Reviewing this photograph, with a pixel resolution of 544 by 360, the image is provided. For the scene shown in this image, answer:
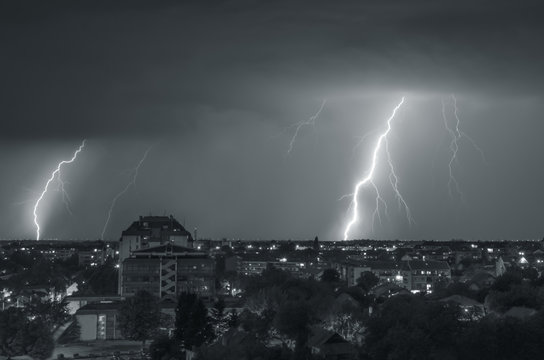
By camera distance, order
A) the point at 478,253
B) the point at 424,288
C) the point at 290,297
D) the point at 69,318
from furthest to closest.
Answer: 1. the point at 478,253
2. the point at 424,288
3. the point at 69,318
4. the point at 290,297

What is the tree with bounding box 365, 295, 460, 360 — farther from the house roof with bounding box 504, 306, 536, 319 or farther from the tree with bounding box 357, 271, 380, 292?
the tree with bounding box 357, 271, 380, 292

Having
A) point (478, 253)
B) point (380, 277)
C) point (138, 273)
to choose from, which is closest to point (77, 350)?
point (138, 273)

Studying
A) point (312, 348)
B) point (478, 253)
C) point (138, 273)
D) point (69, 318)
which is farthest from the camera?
point (478, 253)

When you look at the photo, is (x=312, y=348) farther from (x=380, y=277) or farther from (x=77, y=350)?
(x=380, y=277)

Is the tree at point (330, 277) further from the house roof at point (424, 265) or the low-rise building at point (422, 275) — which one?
the house roof at point (424, 265)

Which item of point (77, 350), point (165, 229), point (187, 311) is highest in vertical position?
point (165, 229)

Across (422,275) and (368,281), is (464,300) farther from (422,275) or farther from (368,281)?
(422,275)

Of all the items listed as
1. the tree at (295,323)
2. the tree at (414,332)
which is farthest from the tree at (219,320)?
the tree at (414,332)
